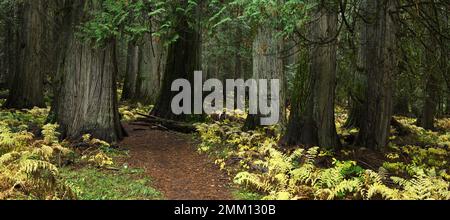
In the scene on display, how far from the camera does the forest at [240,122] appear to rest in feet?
23.9

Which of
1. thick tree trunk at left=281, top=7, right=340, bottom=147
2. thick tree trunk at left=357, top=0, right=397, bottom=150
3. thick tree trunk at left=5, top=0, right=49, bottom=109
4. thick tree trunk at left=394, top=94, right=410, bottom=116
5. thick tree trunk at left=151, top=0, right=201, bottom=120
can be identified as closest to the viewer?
thick tree trunk at left=281, top=7, right=340, bottom=147

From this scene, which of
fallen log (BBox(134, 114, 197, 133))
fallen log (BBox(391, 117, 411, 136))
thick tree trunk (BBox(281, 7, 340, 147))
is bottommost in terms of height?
fallen log (BBox(391, 117, 411, 136))

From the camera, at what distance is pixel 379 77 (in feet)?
35.1

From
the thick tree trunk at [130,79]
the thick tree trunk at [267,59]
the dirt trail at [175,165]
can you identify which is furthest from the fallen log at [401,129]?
the thick tree trunk at [130,79]

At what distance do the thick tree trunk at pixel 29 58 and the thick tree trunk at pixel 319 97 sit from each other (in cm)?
1013

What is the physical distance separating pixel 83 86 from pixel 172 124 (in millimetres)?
3389

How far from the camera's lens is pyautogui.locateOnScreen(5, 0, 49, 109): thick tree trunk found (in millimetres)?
15438

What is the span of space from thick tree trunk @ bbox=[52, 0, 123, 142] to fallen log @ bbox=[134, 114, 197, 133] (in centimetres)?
270

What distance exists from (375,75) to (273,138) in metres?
2.91

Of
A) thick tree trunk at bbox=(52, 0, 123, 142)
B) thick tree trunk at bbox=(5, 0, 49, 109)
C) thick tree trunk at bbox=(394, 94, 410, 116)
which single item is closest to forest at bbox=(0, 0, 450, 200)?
thick tree trunk at bbox=(52, 0, 123, 142)

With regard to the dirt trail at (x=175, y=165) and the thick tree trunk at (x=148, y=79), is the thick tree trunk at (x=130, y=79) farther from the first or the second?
the dirt trail at (x=175, y=165)

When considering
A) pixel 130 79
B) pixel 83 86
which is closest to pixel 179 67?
pixel 83 86

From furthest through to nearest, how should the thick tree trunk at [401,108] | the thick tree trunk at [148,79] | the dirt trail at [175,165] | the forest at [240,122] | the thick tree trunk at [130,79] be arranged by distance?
the thick tree trunk at [401,108] → the thick tree trunk at [130,79] → the thick tree trunk at [148,79] → the dirt trail at [175,165] → the forest at [240,122]

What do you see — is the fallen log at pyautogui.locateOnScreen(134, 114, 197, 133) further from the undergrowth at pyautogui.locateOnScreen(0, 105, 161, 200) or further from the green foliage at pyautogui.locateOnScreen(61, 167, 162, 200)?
the green foliage at pyautogui.locateOnScreen(61, 167, 162, 200)
